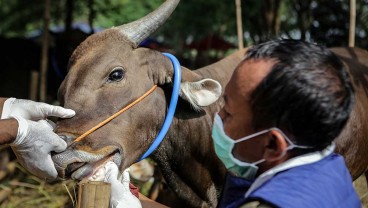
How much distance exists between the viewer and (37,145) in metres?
3.64

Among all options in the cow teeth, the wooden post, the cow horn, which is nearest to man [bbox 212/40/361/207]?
the wooden post

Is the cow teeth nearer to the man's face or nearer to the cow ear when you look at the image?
the cow ear

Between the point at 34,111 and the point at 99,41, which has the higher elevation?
the point at 99,41

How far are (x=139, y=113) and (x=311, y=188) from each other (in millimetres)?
2375

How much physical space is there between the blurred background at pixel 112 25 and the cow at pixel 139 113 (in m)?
0.47

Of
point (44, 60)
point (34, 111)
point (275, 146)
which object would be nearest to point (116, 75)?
point (34, 111)

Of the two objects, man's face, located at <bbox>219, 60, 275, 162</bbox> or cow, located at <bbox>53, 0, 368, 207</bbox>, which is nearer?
man's face, located at <bbox>219, 60, 275, 162</bbox>

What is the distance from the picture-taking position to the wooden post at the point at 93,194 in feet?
8.75

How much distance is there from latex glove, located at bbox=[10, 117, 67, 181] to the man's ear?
1.83 m

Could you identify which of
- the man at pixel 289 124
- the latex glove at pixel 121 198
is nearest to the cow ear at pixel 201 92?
the latex glove at pixel 121 198

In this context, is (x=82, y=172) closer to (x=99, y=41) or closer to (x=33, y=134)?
(x=33, y=134)

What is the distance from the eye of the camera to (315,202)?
197 cm

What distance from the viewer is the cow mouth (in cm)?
377

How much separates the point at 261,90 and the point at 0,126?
1.92 meters
